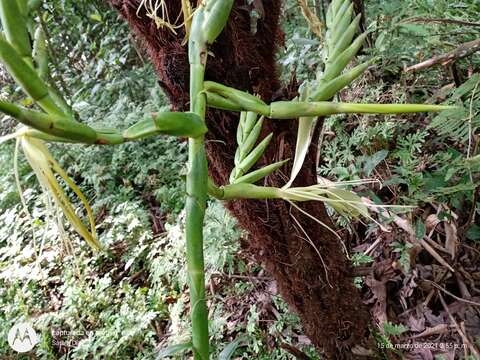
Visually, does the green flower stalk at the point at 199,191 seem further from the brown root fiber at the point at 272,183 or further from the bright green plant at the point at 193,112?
the brown root fiber at the point at 272,183

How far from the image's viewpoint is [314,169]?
86 cm

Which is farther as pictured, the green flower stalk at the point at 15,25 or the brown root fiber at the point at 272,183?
the brown root fiber at the point at 272,183

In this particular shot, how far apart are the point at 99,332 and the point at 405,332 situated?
1091mm

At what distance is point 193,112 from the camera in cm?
40

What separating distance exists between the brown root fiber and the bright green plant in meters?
0.22

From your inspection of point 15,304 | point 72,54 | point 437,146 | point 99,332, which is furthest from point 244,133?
point 72,54

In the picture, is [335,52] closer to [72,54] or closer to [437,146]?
[437,146]

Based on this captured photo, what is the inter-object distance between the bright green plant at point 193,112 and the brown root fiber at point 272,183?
22cm

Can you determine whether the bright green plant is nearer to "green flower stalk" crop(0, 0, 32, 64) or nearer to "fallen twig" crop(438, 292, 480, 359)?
"green flower stalk" crop(0, 0, 32, 64)

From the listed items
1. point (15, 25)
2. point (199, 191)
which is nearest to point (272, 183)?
point (199, 191)

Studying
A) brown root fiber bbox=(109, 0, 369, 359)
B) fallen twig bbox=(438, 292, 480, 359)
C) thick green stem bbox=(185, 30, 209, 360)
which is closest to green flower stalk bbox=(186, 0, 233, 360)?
thick green stem bbox=(185, 30, 209, 360)

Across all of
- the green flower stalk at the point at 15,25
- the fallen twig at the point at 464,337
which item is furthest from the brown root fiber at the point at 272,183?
the green flower stalk at the point at 15,25

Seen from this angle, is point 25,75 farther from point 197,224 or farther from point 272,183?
point 272,183

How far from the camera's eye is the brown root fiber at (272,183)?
2.41 feet
